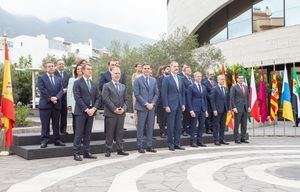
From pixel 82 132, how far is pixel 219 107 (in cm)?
445

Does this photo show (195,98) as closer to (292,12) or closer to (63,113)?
(63,113)

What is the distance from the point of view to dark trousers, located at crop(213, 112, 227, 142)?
12009 mm

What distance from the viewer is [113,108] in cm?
952

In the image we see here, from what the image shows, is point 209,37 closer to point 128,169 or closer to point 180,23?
point 180,23

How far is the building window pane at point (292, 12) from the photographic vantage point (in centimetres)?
2375

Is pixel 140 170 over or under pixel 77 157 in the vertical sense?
under

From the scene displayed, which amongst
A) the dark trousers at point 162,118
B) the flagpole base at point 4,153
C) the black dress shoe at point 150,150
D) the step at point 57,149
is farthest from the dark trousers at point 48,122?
the dark trousers at point 162,118

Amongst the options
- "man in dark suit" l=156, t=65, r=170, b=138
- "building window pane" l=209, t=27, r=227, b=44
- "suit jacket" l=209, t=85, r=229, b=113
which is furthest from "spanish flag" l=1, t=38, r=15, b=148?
"building window pane" l=209, t=27, r=227, b=44

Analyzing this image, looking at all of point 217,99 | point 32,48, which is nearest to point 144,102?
point 217,99

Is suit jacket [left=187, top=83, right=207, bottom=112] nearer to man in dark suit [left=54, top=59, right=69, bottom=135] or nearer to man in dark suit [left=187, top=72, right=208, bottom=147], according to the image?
man in dark suit [left=187, top=72, right=208, bottom=147]

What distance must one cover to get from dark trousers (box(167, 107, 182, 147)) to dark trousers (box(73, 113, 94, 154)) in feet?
7.45

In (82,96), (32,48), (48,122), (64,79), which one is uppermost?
(32,48)

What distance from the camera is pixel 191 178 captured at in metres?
7.01

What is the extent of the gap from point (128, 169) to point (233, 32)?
71.7ft
